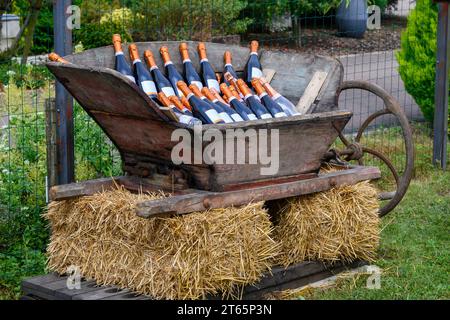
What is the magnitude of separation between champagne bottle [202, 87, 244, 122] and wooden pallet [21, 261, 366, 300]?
0.89 meters

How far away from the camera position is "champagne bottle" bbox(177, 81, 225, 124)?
5.13 meters

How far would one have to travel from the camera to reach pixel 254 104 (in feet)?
17.9

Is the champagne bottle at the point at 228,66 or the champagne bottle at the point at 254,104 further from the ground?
the champagne bottle at the point at 228,66

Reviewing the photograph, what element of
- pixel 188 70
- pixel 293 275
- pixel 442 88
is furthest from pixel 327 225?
pixel 442 88

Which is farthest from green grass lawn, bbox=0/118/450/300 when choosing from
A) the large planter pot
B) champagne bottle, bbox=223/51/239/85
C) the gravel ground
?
the large planter pot

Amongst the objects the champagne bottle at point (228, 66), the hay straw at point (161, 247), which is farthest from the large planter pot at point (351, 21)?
the hay straw at point (161, 247)

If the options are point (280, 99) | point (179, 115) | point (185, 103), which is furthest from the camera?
point (280, 99)

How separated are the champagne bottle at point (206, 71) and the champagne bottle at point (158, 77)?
0.28 meters

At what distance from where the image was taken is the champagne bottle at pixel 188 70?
5.54 meters

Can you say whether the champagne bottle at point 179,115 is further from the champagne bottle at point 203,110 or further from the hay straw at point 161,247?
the hay straw at point 161,247

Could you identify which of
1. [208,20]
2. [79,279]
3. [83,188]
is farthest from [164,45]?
[208,20]

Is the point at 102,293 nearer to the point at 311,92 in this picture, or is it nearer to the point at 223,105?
the point at 223,105

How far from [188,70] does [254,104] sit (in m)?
0.47
